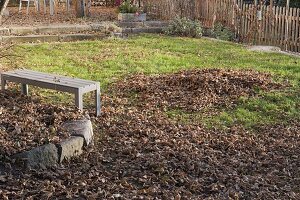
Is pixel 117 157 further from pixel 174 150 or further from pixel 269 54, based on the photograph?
pixel 269 54

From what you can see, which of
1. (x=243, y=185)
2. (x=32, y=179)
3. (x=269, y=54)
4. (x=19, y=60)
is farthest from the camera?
(x=269, y=54)

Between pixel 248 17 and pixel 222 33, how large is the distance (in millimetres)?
1000

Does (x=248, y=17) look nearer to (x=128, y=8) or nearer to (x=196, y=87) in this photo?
(x=128, y=8)

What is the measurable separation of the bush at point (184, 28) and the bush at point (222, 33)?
552 mm

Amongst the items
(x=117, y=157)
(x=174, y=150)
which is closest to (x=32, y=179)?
(x=117, y=157)

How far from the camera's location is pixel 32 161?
16.7 feet

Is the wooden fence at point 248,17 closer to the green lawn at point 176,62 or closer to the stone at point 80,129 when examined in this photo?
the green lawn at point 176,62

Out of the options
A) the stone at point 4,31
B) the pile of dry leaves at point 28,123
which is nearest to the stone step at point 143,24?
the stone at point 4,31

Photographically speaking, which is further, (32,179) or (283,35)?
(283,35)

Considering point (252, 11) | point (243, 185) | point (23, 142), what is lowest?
point (243, 185)

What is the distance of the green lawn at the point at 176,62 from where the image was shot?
25.9ft

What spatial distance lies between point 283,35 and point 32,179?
11.0 metres

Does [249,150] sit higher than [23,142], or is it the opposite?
[23,142]

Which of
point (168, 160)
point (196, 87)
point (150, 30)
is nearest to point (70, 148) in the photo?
point (168, 160)
